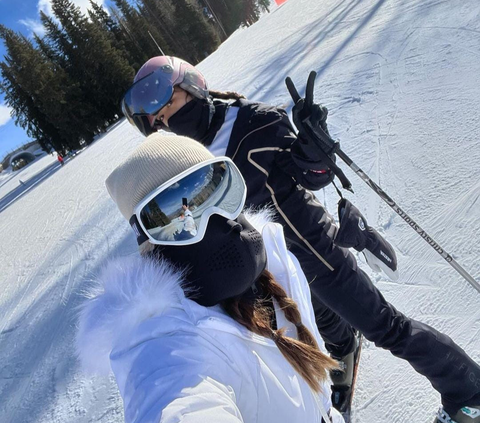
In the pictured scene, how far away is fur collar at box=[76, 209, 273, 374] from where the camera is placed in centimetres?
95

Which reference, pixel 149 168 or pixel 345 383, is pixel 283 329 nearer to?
pixel 149 168

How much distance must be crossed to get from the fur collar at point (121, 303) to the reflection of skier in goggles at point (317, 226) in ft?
3.35

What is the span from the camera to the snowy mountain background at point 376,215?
2.31 metres

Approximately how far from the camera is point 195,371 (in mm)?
883

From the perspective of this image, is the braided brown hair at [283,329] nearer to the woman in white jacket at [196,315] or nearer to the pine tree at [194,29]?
the woman in white jacket at [196,315]

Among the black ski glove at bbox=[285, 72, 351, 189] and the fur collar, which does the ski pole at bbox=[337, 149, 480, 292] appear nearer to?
the black ski glove at bbox=[285, 72, 351, 189]

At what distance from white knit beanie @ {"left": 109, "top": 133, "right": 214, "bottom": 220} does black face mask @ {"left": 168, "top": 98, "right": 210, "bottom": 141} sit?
0.87 meters

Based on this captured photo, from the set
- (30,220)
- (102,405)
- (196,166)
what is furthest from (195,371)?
(30,220)

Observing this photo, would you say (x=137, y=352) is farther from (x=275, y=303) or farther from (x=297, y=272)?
(x=297, y=272)

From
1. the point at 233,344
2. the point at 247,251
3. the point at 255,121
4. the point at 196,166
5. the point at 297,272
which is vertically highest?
the point at 196,166

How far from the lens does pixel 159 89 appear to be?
221 centimetres

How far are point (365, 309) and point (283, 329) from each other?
81cm

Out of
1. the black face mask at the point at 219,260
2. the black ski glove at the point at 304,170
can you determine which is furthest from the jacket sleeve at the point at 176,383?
the black ski glove at the point at 304,170

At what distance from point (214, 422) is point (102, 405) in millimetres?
2029
